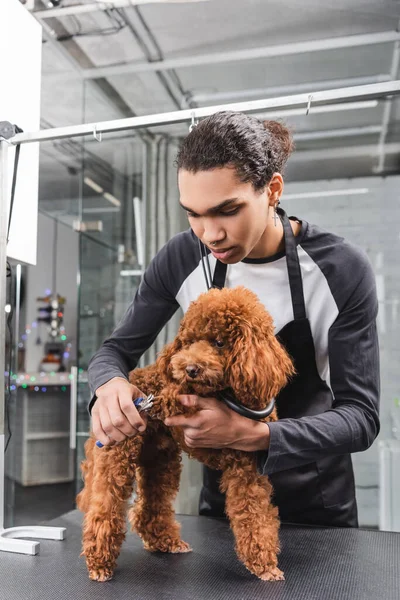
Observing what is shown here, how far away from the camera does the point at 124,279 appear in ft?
11.6

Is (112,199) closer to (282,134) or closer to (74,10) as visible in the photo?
(74,10)

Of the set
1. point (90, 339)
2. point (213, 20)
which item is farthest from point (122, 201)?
point (213, 20)

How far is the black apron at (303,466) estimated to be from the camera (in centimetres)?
113

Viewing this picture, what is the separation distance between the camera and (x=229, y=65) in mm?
3225

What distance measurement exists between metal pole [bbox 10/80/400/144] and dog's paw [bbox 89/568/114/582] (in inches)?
36.0

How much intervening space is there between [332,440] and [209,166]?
514mm

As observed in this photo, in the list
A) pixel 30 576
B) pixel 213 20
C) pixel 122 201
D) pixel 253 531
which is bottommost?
pixel 30 576

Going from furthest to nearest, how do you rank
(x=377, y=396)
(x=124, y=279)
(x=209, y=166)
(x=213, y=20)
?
(x=124, y=279), (x=213, y=20), (x=377, y=396), (x=209, y=166)

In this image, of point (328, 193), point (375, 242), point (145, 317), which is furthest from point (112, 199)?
point (145, 317)

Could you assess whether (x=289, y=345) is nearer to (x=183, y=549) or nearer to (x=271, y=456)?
(x=271, y=456)

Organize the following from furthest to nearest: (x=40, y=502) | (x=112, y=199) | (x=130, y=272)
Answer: (x=40, y=502), (x=112, y=199), (x=130, y=272)

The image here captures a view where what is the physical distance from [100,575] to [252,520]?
285mm

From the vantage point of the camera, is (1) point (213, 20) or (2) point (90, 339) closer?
(1) point (213, 20)

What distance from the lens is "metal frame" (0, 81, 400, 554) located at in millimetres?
1135
